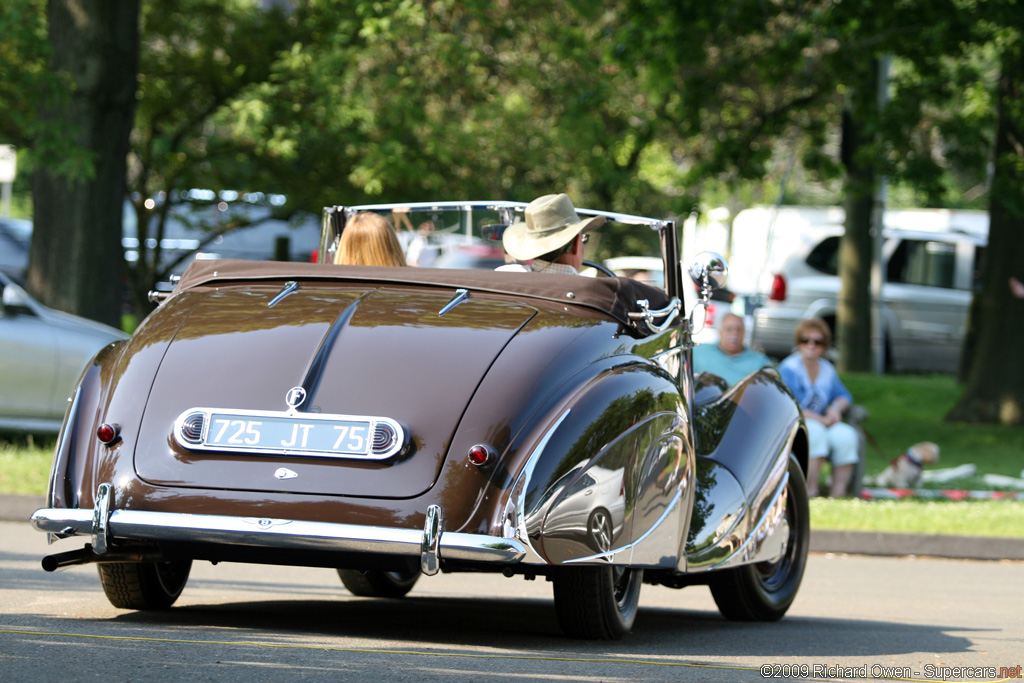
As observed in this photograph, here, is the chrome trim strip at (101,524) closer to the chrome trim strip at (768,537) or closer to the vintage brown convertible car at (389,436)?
the vintage brown convertible car at (389,436)

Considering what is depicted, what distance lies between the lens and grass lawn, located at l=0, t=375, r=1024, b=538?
33.2ft

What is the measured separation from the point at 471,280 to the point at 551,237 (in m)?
0.69

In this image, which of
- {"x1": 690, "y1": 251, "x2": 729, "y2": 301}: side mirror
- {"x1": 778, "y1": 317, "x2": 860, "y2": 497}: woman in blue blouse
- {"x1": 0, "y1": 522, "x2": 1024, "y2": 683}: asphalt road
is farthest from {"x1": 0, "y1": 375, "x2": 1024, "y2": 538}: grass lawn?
{"x1": 690, "y1": 251, "x2": 729, "y2": 301}: side mirror

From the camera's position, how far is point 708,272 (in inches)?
243

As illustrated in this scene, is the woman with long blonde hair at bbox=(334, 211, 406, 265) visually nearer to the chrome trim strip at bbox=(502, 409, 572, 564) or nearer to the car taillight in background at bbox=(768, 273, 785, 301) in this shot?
the chrome trim strip at bbox=(502, 409, 572, 564)

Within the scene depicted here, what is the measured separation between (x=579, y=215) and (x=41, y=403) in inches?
272

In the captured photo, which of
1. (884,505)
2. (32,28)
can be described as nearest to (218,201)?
(32,28)

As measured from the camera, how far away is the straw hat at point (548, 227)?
18.7ft

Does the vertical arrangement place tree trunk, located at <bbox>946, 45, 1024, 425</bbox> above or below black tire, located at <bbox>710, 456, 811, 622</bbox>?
below

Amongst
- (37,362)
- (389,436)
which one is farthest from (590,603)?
(37,362)

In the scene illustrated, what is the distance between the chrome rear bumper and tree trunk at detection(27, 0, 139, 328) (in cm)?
867

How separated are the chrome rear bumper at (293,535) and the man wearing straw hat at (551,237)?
5.12 feet

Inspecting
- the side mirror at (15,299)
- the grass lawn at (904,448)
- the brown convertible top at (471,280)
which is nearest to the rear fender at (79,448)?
the brown convertible top at (471,280)

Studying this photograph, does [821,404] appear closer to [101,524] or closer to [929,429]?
[929,429]
